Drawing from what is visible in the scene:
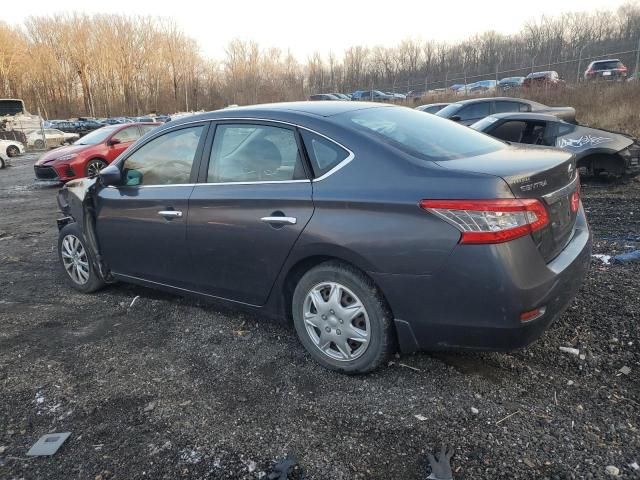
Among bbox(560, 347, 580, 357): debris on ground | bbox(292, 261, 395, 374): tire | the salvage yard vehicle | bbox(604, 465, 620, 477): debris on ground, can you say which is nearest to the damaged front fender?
the salvage yard vehicle

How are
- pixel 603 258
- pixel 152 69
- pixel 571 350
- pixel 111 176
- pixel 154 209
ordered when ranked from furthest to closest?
pixel 152 69 < pixel 603 258 < pixel 111 176 < pixel 154 209 < pixel 571 350

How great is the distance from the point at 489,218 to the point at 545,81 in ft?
72.6

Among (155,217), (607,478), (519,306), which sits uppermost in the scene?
(155,217)

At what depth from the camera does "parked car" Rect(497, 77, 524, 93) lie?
24.6m

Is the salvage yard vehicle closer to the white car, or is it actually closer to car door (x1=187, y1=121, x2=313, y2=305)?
car door (x1=187, y1=121, x2=313, y2=305)

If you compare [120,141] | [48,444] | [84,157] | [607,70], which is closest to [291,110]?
[48,444]

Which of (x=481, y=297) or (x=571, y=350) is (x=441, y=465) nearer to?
(x=481, y=297)

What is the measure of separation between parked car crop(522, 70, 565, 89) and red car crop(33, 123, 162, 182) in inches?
671

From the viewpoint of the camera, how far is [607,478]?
2.07 meters

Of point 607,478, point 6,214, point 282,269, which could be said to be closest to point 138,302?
point 282,269

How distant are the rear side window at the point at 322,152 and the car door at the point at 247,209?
8cm

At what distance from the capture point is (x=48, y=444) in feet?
8.48

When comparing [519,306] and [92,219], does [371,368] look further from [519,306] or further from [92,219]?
[92,219]

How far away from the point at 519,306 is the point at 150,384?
229 centimetres
